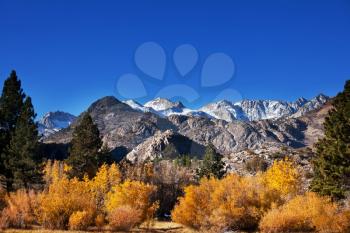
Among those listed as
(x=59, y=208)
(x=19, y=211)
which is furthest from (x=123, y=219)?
(x=19, y=211)

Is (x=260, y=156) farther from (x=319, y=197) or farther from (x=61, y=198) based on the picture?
(x=61, y=198)

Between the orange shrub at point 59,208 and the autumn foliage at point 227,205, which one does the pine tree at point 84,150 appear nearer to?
the autumn foliage at point 227,205

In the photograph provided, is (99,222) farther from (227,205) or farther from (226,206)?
(227,205)

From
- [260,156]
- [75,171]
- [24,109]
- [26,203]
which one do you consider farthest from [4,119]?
[260,156]

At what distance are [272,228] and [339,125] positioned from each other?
17569mm

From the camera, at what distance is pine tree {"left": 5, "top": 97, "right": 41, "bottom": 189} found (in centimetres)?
6712

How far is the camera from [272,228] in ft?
176

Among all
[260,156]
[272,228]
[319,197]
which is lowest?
[272,228]

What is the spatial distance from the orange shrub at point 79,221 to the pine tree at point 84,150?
31.9 metres

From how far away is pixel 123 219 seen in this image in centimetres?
5094

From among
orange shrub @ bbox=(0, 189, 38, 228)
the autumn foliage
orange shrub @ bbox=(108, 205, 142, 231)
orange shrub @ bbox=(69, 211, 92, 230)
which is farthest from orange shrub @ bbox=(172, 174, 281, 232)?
orange shrub @ bbox=(0, 189, 38, 228)

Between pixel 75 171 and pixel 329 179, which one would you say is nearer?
pixel 329 179

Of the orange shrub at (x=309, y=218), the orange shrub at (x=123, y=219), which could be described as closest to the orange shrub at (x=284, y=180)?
the orange shrub at (x=309, y=218)

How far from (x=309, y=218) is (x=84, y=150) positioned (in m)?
45.6
